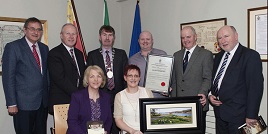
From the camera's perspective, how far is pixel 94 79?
2.96 m

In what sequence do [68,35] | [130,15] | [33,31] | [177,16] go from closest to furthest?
→ [33,31] → [68,35] → [177,16] → [130,15]

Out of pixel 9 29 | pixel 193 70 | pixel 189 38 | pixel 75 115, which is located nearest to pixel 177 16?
pixel 189 38

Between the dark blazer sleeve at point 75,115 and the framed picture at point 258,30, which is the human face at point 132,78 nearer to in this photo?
the dark blazer sleeve at point 75,115

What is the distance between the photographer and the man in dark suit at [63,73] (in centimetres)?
342

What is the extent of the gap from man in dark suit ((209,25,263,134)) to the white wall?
71 cm

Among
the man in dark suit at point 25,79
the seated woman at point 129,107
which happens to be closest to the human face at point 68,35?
the man in dark suit at point 25,79

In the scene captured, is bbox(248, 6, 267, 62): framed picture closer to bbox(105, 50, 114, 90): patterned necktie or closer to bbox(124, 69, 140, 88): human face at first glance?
bbox(124, 69, 140, 88): human face

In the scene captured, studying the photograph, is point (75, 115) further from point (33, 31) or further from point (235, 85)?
point (235, 85)

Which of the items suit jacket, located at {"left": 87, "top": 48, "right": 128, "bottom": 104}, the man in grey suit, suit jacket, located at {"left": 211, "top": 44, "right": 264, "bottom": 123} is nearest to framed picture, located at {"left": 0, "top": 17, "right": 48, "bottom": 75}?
suit jacket, located at {"left": 87, "top": 48, "right": 128, "bottom": 104}

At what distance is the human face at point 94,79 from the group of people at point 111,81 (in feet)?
0.04

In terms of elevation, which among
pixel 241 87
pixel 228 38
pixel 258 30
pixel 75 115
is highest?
pixel 258 30

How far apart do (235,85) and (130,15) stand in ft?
10.5

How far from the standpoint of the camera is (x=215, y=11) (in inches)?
156

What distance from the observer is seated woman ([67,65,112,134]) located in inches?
114
